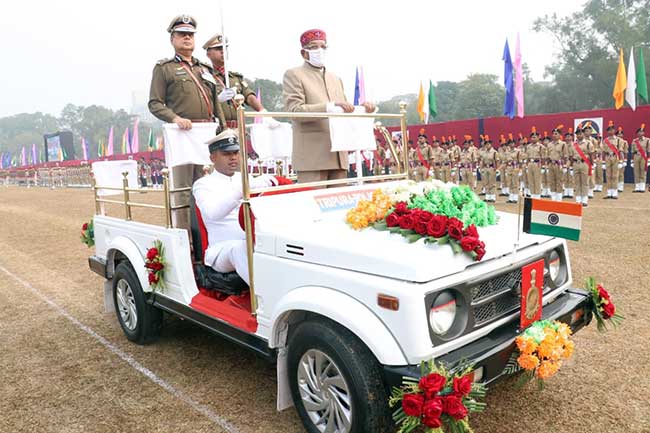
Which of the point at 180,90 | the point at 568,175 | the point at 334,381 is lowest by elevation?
the point at 334,381

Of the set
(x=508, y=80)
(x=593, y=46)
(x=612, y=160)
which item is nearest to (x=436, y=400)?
(x=612, y=160)

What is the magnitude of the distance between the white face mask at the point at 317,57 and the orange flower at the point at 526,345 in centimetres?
278

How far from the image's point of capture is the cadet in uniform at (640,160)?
15.2 m

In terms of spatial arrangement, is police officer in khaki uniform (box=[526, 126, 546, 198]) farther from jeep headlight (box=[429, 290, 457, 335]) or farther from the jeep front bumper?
jeep headlight (box=[429, 290, 457, 335])

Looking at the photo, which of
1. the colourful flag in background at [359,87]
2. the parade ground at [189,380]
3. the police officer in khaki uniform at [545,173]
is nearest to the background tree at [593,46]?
the colourful flag in background at [359,87]

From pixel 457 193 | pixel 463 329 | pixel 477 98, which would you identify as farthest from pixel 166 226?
pixel 477 98

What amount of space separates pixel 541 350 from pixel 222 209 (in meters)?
2.13

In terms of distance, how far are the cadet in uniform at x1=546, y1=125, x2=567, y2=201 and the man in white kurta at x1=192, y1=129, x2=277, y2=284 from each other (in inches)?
506

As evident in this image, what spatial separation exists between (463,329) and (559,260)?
3.92 feet

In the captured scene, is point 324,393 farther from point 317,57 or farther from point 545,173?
point 545,173

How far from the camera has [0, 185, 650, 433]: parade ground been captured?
10.4 ft

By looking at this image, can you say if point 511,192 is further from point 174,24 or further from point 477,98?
point 477,98

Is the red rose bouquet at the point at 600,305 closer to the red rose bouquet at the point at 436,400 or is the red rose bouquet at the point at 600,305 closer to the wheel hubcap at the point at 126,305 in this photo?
the red rose bouquet at the point at 436,400

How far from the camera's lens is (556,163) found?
1459 cm
